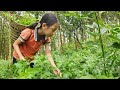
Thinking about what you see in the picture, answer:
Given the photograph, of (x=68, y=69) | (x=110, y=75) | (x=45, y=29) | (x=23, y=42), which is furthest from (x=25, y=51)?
(x=110, y=75)

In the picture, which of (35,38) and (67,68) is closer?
(67,68)

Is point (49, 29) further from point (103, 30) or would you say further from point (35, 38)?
point (103, 30)

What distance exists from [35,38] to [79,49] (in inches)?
12.7

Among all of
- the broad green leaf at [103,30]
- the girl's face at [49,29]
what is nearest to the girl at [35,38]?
the girl's face at [49,29]

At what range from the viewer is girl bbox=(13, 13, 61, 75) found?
214 centimetres

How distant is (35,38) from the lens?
221cm

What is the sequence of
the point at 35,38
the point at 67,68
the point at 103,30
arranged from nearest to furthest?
the point at 103,30
the point at 67,68
the point at 35,38

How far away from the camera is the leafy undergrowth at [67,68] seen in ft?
6.68

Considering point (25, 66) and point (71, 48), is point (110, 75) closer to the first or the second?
point (71, 48)


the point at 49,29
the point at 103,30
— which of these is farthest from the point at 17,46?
the point at 103,30
